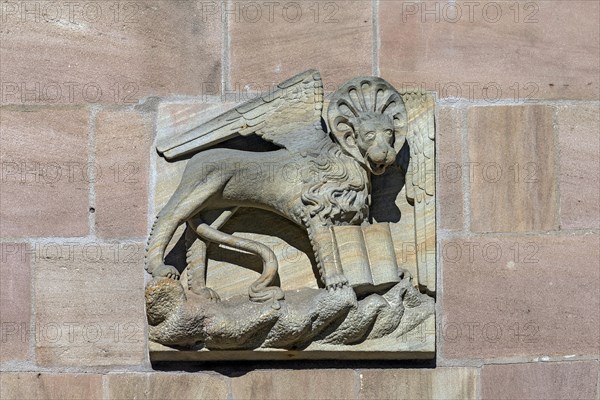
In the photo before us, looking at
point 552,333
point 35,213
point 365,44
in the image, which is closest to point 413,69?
point 365,44

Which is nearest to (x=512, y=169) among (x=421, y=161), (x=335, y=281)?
(x=421, y=161)

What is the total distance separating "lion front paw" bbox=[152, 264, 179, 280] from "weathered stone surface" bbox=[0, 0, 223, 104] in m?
0.70

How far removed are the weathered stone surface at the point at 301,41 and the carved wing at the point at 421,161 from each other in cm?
26

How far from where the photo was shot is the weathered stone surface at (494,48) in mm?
4953

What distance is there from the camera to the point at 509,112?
4918 millimetres

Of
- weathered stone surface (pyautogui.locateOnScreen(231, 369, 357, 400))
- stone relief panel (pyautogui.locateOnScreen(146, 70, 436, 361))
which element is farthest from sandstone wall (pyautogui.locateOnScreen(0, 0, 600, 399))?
stone relief panel (pyautogui.locateOnScreen(146, 70, 436, 361))

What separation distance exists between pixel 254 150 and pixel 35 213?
82 centimetres

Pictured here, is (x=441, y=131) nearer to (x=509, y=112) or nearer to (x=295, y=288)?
(x=509, y=112)

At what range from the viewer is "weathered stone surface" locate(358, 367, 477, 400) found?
4.70 metres

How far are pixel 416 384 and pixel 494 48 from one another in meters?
1.26

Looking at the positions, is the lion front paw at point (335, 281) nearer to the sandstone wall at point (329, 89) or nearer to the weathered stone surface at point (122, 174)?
the sandstone wall at point (329, 89)

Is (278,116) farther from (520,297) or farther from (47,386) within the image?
(47,386)

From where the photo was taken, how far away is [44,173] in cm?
489

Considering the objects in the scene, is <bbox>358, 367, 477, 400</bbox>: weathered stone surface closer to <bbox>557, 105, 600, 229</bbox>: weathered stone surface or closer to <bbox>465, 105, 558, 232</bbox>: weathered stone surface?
<bbox>465, 105, 558, 232</bbox>: weathered stone surface
